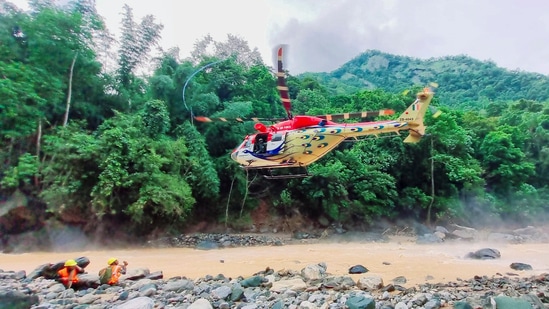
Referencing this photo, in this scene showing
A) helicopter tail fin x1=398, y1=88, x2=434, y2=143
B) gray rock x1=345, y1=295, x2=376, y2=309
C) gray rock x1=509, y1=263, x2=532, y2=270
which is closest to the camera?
gray rock x1=345, y1=295, x2=376, y2=309

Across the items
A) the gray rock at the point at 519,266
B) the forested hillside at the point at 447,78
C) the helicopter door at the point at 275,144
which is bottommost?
the gray rock at the point at 519,266

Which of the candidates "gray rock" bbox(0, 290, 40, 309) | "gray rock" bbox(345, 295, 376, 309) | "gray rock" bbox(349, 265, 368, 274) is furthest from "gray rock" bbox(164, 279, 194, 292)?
"gray rock" bbox(349, 265, 368, 274)

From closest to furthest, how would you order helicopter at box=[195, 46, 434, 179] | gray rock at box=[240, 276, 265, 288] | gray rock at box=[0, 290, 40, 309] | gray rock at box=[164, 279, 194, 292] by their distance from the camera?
gray rock at box=[0, 290, 40, 309] < helicopter at box=[195, 46, 434, 179] < gray rock at box=[164, 279, 194, 292] < gray rock at box=[240, 276, 265, 288]

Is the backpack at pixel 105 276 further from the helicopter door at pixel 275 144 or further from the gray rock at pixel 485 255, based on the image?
the gray rock at pixel 485 255

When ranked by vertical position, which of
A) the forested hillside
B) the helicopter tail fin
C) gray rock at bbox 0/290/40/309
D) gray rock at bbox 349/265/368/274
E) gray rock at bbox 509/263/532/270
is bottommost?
gray rock at bbox 509/263/532/270

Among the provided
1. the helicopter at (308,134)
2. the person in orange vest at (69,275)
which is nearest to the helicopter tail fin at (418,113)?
the helicopter at (308,134)

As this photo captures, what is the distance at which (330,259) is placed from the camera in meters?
12.4

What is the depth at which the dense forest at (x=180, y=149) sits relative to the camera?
13.2m

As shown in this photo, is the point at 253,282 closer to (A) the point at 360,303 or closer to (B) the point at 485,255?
(A) the point at 360,303

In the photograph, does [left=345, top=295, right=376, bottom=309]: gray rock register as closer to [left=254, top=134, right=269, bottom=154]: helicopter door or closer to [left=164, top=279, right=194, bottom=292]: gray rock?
[left=254, top=134, right=269, bottom=154]: helicopter door

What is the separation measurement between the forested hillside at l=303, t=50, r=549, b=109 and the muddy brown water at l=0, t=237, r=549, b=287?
24154mm

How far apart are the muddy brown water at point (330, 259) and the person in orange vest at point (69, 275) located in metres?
2.15

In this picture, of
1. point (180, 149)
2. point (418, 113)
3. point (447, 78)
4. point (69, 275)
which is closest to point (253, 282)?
point (69, 275)

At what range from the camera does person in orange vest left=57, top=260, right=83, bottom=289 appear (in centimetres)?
825
